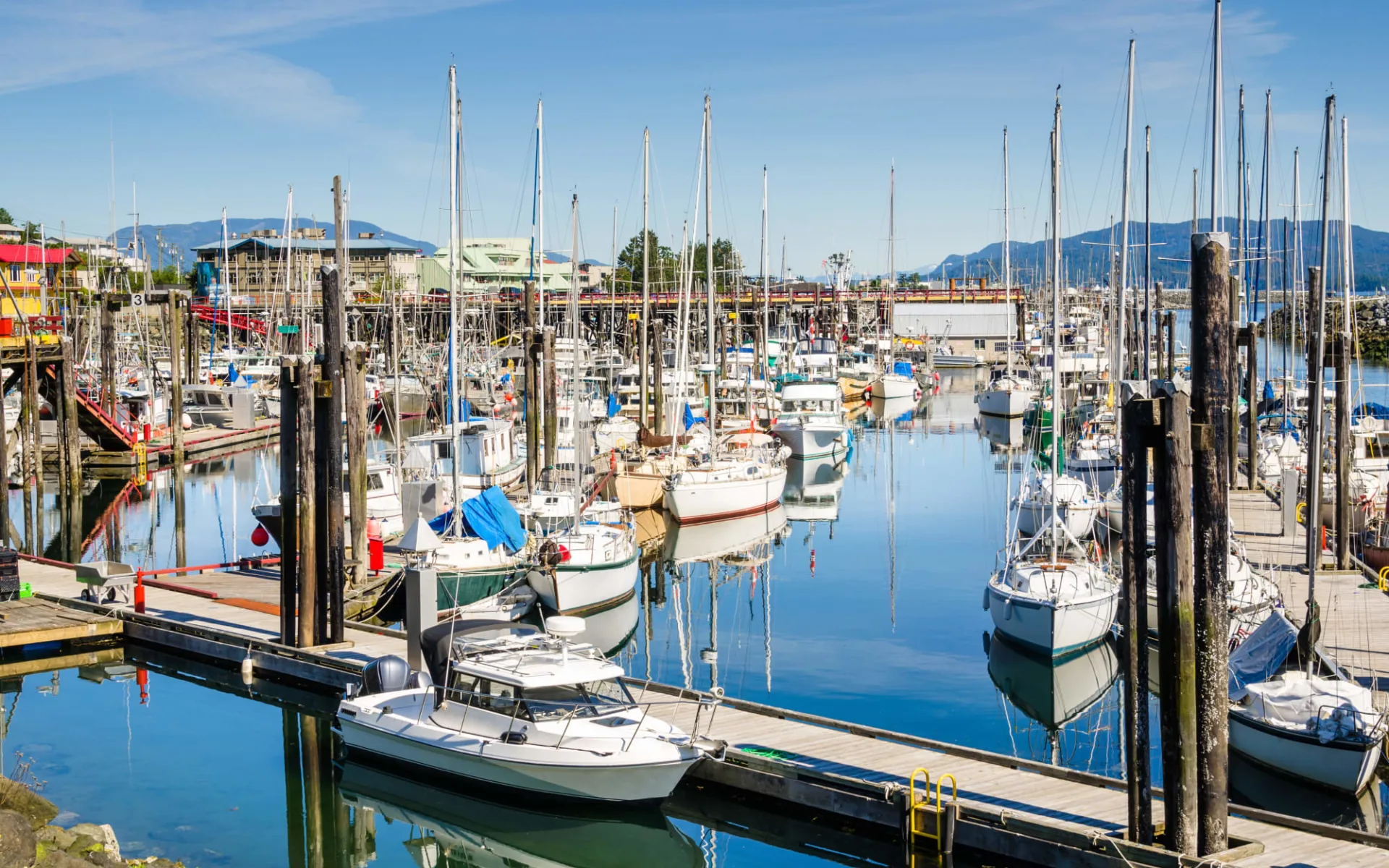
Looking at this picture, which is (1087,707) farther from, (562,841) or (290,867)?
(290,867)

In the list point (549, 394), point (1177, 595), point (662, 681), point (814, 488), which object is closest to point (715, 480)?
point (549, 394)

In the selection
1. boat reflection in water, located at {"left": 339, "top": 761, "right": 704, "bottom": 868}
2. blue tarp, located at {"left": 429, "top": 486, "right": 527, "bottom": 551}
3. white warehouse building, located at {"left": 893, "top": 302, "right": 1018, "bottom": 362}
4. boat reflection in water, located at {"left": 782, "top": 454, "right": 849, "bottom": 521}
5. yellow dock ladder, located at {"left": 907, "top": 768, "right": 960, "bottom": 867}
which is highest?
white warehouse building, located at {"left": 893, "top": 302, "right": 1018, "bottom": 362}

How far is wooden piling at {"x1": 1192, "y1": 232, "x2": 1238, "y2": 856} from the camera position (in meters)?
13.3

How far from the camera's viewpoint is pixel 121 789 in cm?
1941

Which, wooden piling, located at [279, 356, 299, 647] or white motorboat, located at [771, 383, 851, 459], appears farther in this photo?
white motorboat, located at [771, 383, 851, 459]

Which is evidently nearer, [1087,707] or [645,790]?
[645,790]

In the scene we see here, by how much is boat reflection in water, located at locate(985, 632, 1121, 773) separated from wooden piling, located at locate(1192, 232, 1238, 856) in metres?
7.24

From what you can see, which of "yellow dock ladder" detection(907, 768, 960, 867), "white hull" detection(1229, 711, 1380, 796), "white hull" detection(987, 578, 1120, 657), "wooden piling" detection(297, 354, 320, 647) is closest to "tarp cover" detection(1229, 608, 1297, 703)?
"white hull" detection(1229, 711, 1380, 796)

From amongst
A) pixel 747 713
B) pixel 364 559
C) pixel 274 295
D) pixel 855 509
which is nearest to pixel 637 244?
pixel 274 295

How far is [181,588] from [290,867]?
12.6 meters

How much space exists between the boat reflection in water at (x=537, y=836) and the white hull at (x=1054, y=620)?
10156 mm

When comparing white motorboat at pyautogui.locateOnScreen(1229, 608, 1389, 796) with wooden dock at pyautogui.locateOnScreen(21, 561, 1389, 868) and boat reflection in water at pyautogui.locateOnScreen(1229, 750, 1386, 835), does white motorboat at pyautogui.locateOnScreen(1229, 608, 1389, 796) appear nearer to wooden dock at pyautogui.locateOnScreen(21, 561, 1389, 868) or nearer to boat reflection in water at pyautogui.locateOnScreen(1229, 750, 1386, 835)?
boat reflection in water at pyautogui.locateOnScreen(1229, 750, 1386, 835)

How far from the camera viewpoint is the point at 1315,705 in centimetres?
A: 1738

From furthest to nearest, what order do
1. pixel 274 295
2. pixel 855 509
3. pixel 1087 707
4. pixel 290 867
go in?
pixel 274 295 → pixel 855 509 → pixel 1087 707 → pixel 290 867
